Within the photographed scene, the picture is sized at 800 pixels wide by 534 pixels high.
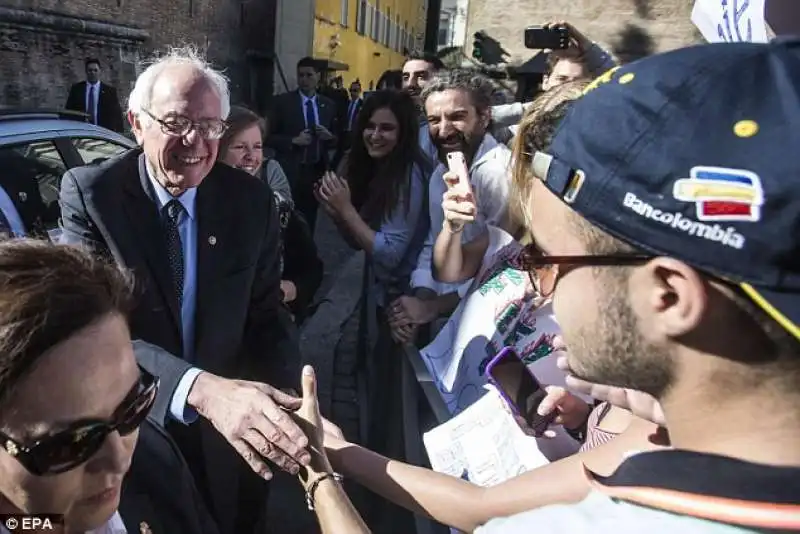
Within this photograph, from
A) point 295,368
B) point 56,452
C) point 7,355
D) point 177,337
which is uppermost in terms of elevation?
point 7,355

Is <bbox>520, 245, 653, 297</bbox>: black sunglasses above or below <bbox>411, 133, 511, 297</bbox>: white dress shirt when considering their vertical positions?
above

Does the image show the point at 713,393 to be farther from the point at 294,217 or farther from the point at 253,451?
the point at 294,217

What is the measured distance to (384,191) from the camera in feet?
11.3

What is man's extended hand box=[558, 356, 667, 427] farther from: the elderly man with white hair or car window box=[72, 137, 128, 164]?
car window box=[72, 137, 128, 164]

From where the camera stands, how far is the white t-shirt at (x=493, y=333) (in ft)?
6.85

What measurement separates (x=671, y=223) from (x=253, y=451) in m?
1.10

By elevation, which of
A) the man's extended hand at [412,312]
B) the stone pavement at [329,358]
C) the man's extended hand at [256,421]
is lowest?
the stone pavement at [329,358]

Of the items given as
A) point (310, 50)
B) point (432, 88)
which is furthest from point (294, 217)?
point (310, 50)

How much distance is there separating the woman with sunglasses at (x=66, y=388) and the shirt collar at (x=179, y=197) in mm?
724

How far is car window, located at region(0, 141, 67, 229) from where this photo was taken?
12.2ft

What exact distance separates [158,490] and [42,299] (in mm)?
593

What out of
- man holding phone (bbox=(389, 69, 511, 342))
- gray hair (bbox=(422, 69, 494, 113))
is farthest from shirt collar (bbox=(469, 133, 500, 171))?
gray hair (bbox=(422, 69, 494, 113))

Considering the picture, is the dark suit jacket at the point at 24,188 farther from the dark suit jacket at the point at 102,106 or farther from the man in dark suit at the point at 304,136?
the dark suit jacket at the point at 102,106

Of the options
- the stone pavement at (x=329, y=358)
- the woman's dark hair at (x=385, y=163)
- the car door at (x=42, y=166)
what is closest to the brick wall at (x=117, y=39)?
the stone pavement at (x=329, y=358)
